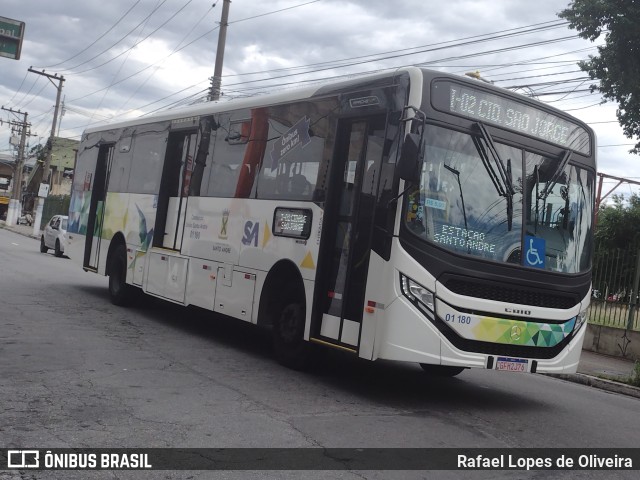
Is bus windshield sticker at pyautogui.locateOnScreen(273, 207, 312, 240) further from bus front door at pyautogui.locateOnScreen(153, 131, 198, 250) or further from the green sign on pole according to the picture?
the green sign on pole

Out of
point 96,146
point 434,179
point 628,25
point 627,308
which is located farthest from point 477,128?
point 628,25

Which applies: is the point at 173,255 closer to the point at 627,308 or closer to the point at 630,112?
the point at 627,308

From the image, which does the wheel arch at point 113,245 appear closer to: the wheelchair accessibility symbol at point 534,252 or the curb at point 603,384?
the curb at point 603,384

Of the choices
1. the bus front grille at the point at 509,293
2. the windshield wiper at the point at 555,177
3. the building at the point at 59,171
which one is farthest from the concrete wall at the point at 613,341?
the building at the point at 59,171

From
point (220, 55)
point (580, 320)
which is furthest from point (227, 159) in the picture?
point (220, 55)

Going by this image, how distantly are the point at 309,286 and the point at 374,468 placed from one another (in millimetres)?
3384

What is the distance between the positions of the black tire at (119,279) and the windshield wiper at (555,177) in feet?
26.7

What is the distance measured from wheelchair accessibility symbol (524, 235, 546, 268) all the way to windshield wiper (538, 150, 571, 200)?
0.48 m

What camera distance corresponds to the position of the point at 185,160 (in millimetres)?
12422

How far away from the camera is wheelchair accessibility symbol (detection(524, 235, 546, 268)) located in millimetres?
8062

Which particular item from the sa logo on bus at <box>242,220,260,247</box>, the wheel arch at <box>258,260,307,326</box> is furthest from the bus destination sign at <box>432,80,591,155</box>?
the sa logo on bus at <box>242,220,260,247</box>

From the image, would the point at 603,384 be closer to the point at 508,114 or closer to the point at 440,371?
the point at 440,371

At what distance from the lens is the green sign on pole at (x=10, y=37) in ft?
59.8

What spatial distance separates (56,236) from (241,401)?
23.9 metres
